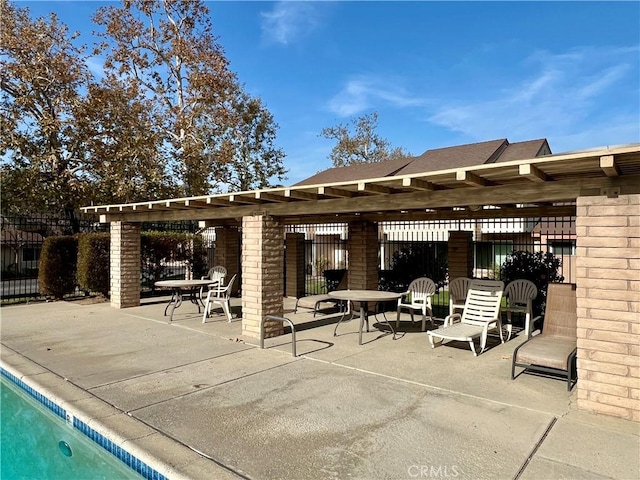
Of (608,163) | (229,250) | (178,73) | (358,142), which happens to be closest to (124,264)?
(229,250)

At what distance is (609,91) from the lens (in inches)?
508

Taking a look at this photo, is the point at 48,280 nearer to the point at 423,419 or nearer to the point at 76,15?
the point at 76,15

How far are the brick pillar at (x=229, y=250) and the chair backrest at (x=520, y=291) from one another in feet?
27.4

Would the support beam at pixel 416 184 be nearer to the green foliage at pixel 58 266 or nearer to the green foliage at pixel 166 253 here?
the green foliage at pixel 166 253

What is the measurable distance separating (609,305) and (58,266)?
537 inches

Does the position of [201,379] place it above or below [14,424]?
above

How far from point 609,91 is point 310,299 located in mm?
11192

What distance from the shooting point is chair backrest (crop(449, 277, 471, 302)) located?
8.70 metres

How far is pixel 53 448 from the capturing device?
4355 mm

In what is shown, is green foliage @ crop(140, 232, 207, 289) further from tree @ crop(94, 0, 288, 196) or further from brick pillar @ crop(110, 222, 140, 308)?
brick pillar @ crop(110, 222, 140, 308)

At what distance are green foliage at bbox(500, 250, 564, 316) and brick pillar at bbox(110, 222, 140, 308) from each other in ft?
30.9

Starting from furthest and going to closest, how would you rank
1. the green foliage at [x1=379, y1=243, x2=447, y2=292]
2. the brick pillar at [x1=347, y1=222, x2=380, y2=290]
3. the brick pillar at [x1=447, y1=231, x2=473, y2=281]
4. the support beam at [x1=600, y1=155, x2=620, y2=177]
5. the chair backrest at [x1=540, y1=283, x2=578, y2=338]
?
the green foliage at [x1=379, y1=243, x2=447, y2=292]
the brick pillar at [x1=347, y1=222, x2=380, y2=290]
the brick pillar at [x1=447, y1=231, x2=473, y2=281]
the chair backrest at [x1=540, y1=283, x2=578, y2=338]
the support beam at [x1=600, y1=155, x2=620, y2=177]

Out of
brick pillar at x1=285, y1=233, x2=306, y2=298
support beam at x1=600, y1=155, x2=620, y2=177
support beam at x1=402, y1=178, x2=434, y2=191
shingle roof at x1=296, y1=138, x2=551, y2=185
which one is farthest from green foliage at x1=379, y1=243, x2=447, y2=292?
support beam at x1=600, y1=155, x2=620, y2=177

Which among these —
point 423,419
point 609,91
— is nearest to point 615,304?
point 423,419
